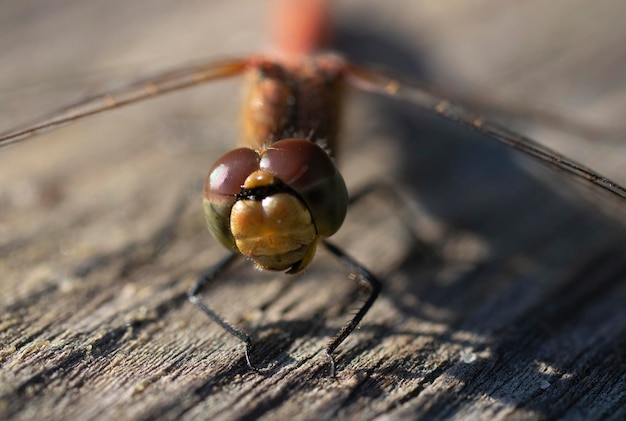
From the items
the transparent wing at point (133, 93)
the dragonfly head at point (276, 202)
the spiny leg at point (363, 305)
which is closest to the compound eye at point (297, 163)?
the dragonfly head at point (276, 202)

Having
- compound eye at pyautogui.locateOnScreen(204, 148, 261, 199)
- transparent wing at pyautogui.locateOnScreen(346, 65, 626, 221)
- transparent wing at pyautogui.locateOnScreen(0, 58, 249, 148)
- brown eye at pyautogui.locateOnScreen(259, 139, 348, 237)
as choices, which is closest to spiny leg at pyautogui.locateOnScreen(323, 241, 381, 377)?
brown eye at pyautogui.locateOnScreen(259, 139, 348, 237)

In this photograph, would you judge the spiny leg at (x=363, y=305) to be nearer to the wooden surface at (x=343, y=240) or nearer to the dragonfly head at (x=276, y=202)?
the wooden surface at (x=343, y=240)

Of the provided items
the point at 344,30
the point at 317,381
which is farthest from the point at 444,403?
the point at 344,30

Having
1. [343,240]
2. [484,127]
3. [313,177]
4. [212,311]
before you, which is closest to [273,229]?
[313,177]

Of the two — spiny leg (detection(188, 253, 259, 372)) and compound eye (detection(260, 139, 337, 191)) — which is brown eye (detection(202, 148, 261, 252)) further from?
spiny leg (detection(188, 253, 259, 372))

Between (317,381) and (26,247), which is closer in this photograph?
(317,381)

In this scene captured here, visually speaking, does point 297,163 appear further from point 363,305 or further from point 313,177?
point 363,305

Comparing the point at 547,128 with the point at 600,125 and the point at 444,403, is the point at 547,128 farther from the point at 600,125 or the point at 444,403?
the point at 444,403
